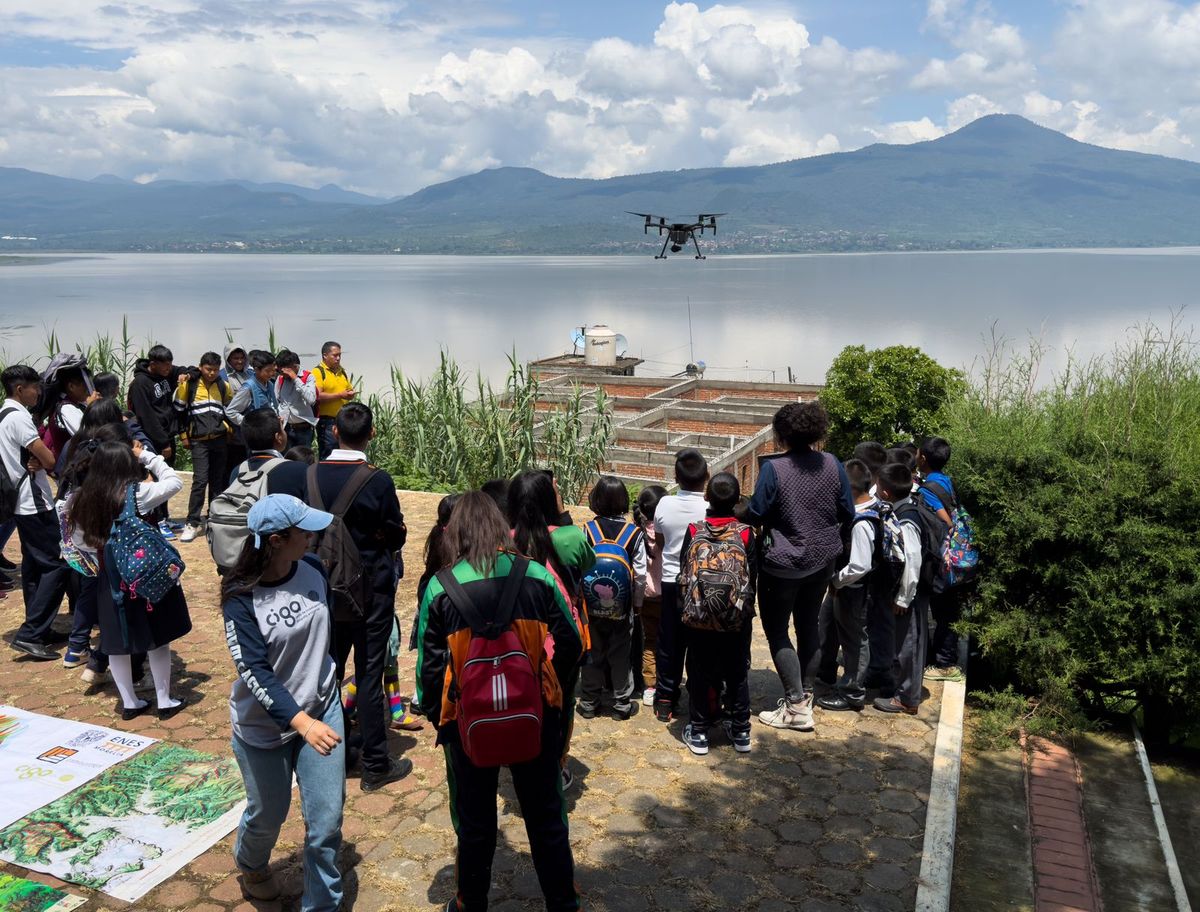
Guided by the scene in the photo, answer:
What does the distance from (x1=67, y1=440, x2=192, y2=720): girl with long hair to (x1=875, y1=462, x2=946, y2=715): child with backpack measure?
4.35 m

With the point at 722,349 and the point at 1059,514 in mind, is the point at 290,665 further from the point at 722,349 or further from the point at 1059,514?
the point at 722,349

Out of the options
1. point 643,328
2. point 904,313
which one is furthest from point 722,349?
point 904,313

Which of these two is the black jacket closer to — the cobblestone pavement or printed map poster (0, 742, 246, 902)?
the cobblestone pavement

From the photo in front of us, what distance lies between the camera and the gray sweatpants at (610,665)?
5.25 meters

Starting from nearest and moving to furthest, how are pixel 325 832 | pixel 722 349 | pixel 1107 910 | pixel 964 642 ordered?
pixel 325 832
pixel 1107 910
pixel 964 642
pixel 722 349

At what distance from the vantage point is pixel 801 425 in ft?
16.4

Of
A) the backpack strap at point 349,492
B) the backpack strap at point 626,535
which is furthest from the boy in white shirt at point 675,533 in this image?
the backpack strap at point 349,492

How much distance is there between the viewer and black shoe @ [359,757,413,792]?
4695mm

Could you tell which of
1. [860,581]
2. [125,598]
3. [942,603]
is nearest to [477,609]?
[125,598]

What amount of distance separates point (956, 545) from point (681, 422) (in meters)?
20.4

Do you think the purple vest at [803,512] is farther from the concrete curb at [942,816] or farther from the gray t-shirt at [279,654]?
the gray t-shirt at [279,654]

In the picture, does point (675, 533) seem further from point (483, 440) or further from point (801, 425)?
point (483, 440)

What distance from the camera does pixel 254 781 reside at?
11.1ft

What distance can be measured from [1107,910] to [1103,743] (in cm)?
186
